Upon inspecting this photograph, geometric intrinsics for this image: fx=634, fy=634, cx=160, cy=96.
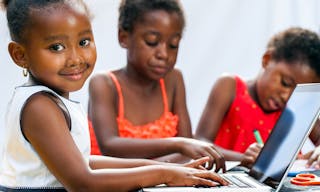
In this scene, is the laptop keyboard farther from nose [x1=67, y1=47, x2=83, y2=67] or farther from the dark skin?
the dark skin

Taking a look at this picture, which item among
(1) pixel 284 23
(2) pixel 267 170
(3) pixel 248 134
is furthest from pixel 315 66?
(2) pixel 267 170

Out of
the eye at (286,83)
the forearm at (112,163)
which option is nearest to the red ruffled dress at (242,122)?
the eye at (286,83)

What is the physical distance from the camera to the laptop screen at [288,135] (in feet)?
2.84

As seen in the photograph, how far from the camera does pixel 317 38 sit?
1.52 metres

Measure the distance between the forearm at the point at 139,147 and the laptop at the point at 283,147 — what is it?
194 mm

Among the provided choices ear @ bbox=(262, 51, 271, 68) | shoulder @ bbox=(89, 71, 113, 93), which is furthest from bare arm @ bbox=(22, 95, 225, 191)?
ear @ bbox=(262, 51, 271, 68)

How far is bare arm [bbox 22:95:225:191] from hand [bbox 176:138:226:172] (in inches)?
7.2

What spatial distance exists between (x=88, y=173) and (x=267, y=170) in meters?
0.29

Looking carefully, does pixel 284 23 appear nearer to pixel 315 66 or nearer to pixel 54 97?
pixel 315 66

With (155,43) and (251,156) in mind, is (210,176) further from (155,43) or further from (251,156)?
(155,43)

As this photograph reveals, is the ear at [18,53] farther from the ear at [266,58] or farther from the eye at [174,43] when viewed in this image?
the ear at [266,58]

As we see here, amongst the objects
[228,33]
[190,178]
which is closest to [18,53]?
[190,178]

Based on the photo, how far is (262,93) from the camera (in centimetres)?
155

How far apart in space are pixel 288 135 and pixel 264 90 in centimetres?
56
